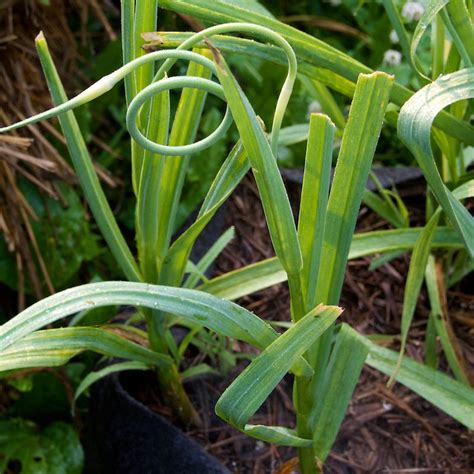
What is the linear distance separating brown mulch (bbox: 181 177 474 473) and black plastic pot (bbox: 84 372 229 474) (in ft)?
0.27

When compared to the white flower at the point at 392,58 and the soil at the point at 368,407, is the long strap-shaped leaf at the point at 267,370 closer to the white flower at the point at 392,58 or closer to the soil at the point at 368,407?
the soil at the point at 368,407

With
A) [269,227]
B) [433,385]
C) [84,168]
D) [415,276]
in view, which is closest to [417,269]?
[415,276]

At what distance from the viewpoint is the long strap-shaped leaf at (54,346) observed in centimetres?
68

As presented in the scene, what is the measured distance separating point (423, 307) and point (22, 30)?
2.44ft

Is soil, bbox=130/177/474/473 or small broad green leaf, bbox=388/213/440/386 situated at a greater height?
small broad green leaf, bbox=388/213/440/386

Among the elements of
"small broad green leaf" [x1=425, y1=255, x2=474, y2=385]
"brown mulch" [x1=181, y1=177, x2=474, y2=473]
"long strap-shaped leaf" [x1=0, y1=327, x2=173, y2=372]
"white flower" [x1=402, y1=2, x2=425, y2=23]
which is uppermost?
"white flower" [x1=402, y1=2, x2=425, y2=23]

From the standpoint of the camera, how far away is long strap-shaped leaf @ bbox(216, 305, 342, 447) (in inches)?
23.1

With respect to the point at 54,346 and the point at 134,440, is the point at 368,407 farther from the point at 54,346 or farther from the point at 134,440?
the point at 54,346

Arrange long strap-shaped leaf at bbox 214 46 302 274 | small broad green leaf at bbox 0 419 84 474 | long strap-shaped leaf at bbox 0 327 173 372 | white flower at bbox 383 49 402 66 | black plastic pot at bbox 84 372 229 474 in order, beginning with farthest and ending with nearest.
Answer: white flower at bbox 383 49 402 66
small broad green leaf at bbox 0 419 84 474
black plastic pot at bbox 84 372 229 474
long strap-shaped leaf at bbox 0 327 173 372
long strap-shaped leaf at bbox 214 46 302 274

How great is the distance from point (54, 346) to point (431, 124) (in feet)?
1.26

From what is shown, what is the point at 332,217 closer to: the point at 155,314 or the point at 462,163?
the point at 155,314

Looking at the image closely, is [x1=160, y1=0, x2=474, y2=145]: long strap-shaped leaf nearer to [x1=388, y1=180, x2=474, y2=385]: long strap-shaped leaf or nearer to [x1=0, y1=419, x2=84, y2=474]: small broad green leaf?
[x1=388, y1=180, x2=474, y2=385]: long strap-shaped leaf

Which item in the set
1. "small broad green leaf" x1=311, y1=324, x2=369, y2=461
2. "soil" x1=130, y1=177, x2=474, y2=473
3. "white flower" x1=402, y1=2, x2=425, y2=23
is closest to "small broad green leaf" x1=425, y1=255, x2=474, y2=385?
"soil" x1=130, y1=177, x2=474, y2=473

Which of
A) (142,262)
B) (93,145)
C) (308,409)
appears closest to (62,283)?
(93,145)
